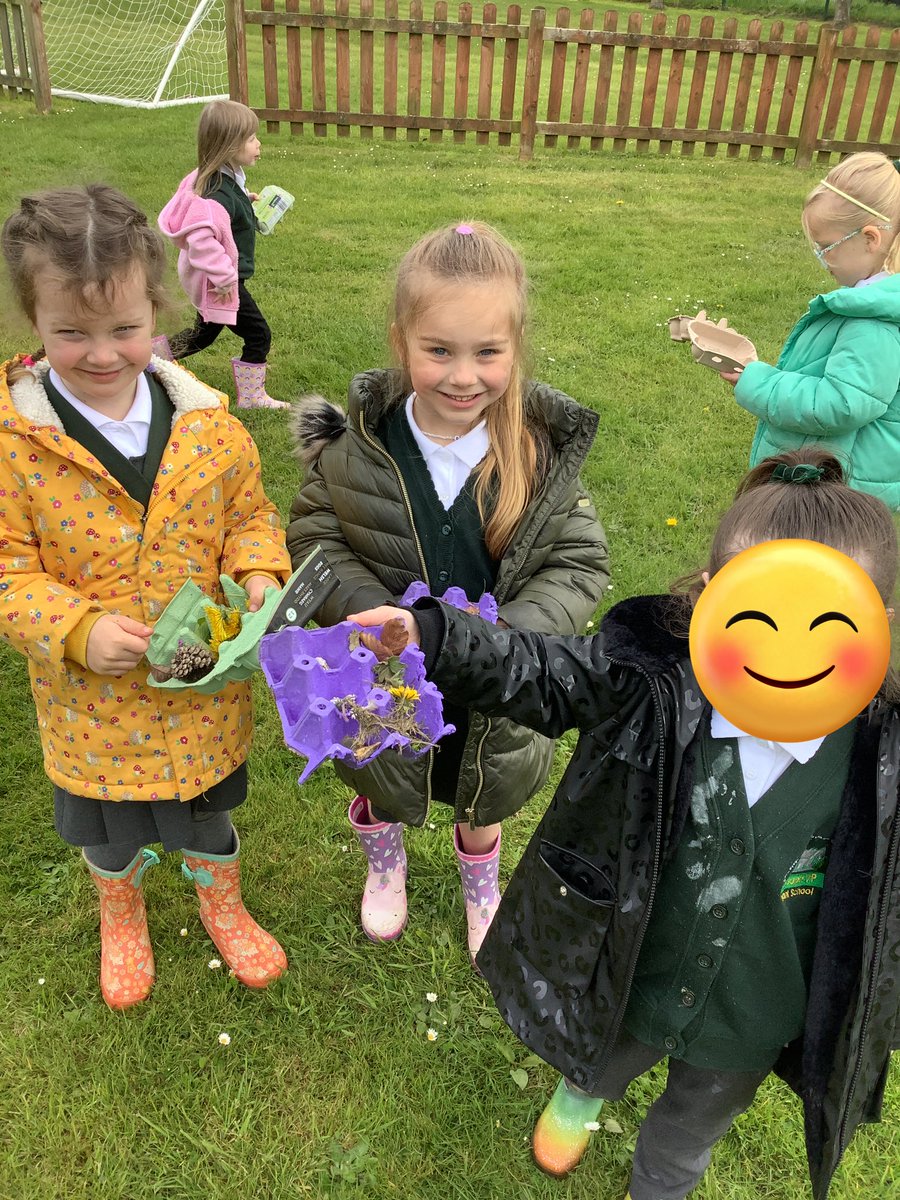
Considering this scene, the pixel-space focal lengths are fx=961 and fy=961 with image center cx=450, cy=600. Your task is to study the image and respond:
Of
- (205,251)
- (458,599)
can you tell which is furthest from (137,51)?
(458,599)

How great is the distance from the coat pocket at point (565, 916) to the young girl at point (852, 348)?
64.6 inches

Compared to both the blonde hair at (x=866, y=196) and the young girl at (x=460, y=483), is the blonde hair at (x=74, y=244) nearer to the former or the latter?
the young girl at (x=460, y=483)

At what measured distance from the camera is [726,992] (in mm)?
1597

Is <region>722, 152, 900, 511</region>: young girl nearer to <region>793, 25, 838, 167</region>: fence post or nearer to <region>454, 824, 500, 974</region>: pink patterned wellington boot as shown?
<region>454, 824, 500, 974</region>: pink patterned wellington boot

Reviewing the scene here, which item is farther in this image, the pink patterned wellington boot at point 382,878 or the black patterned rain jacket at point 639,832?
the pink patterned wellington boot at point 382,878

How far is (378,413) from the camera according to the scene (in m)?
2.07

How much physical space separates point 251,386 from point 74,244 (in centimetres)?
351

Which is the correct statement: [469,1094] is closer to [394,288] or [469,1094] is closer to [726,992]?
[726,992]

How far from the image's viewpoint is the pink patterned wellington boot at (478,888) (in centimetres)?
251

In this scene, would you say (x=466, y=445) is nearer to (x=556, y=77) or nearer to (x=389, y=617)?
(x=389, y=617)

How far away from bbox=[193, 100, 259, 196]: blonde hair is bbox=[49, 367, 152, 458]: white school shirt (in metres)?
3.56

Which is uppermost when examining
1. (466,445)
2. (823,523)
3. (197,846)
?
(823,523)

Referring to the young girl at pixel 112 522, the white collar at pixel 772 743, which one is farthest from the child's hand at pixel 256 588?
the white collar at pixel 772 743

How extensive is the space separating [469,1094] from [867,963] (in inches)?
45.4
